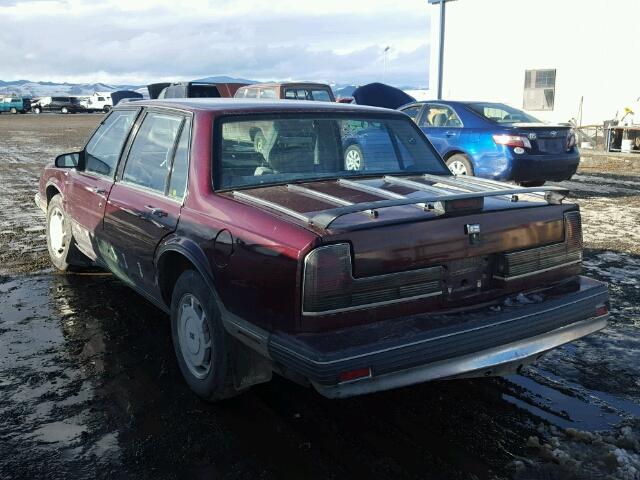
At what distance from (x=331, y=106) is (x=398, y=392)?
1916 mm

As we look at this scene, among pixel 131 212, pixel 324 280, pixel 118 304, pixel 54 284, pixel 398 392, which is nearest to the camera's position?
pixel 324 280

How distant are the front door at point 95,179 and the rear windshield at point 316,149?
4.01ft

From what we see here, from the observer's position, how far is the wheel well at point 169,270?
3.71m

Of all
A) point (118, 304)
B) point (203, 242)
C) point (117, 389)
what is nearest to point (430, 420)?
point (203, 242)

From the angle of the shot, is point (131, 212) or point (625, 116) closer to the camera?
point (131, 212)

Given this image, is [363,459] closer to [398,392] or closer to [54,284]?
[398,392]

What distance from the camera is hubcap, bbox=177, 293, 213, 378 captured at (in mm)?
3475

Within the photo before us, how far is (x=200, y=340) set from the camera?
3.51 metres

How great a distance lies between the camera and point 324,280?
9.18 feet

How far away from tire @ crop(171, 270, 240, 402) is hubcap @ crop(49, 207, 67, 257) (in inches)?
103

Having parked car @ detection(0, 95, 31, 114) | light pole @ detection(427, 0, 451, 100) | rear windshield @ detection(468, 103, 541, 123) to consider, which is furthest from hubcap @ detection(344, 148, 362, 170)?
parked car @ detection(0, 95, 31, 114)

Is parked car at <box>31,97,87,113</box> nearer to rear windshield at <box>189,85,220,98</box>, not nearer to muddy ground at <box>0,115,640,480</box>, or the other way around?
rear windshield at <box>189,85,220,98</box>

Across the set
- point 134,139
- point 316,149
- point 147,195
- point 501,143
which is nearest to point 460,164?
point 501,143

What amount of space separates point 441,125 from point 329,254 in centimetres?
831
